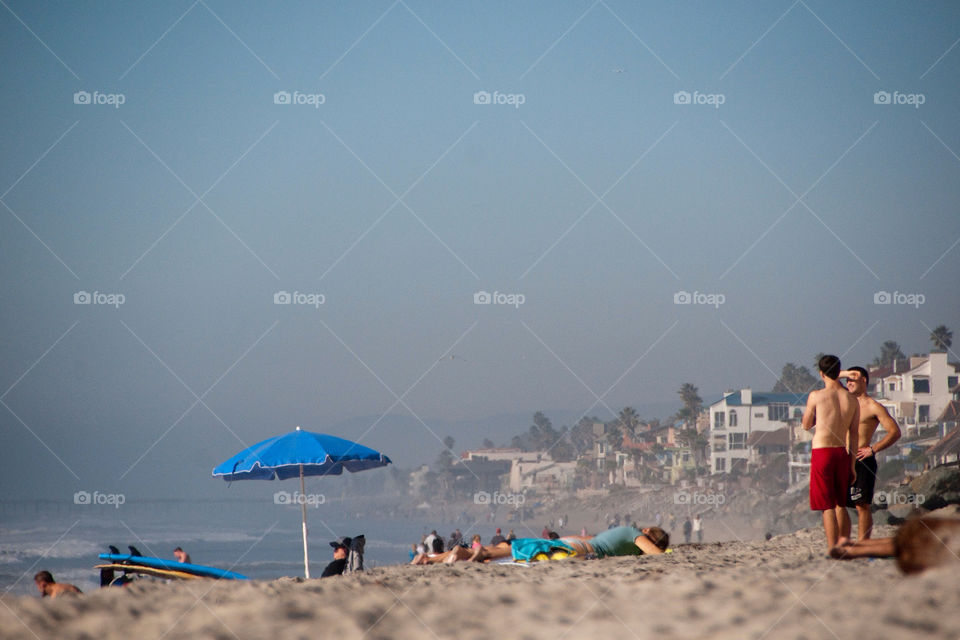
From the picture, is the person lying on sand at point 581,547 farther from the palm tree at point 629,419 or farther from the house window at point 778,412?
the palm tree at point 629,419

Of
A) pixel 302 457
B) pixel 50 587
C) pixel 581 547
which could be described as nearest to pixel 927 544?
pixel 581 547

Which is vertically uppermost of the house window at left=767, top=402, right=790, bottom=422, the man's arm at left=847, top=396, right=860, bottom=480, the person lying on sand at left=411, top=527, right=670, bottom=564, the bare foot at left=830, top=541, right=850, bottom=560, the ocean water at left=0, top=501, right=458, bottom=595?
the house window at left=767, top=402, right=790, bottom=422

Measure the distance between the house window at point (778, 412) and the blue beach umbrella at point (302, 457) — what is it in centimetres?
8396

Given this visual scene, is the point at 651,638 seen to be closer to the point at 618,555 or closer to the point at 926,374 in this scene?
the point at 618,555

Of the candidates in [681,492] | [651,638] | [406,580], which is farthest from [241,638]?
[681,492]

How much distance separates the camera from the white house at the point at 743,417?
90125 millimetres

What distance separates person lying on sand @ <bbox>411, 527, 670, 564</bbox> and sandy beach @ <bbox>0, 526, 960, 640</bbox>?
3.37m

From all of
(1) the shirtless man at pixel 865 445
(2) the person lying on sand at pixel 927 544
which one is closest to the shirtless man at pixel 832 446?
(1) the shirtless man at pixel 865 445

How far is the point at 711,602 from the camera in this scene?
4.07 meters

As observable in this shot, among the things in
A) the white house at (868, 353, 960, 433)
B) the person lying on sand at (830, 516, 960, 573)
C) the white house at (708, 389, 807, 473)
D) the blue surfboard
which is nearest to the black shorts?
the person lying on sand at (830, 516, 960, 573)

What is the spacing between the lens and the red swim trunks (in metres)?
7.22

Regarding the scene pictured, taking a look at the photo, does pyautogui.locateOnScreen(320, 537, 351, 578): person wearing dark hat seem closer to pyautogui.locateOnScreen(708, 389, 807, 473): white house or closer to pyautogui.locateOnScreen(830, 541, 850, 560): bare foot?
pyautogui.locateOnScreen(830, 541, 850, 560): bare foot

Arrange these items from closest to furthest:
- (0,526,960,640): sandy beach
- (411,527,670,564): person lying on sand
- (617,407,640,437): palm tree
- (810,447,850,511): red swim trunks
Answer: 1. (0,526,960,640): sandy beach
2. (810,447,850,511): red swim trunks
3. (411,527,670,564): person lying on sand
4. (617,407,640,437): palm tree

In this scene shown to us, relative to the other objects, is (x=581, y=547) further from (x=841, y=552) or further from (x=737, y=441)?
(x=737, y=441)
